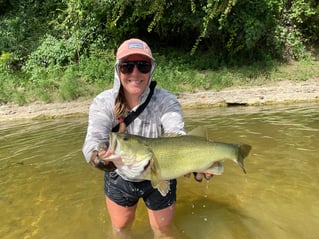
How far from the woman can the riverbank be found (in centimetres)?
940

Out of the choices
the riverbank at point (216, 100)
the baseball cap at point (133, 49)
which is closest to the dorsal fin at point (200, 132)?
the baseball cap at point (133, 49)

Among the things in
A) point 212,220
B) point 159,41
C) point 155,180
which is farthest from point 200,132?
point 159,41

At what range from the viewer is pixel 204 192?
241 inches

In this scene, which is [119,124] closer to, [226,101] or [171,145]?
[171,145]

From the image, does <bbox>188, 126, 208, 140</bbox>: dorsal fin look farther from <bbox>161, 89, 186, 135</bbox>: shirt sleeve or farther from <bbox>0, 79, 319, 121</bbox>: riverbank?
<bbox>0, 79, 319, 121</bbox>: riverbank

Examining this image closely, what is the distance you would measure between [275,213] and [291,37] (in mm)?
14180

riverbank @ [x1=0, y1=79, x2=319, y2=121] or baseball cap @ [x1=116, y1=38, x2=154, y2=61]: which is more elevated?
baseball cap @ [x1=116, y1=38, x2=154, y2=61]

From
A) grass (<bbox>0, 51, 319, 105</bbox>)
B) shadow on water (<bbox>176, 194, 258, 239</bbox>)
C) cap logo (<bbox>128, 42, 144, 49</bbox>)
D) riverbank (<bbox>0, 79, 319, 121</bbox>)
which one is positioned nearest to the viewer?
cap logo (<bbox>128, 42, 144, 49</bbox>)

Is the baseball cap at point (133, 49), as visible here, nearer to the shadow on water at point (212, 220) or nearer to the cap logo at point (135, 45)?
the cap logo at point (135, 45)

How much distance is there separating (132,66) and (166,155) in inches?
34.0

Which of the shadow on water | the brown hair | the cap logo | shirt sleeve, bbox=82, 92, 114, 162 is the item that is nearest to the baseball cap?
the cap logo

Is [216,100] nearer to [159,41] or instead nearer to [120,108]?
[159,41]

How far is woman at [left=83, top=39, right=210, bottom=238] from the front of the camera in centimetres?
357

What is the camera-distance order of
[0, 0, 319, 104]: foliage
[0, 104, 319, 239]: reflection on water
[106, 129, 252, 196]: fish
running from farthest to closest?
[0, 0, 319, 104]: foliage → [0, 104, 319, 239]: reflection on water → [106, 129, 252, 196]: fish
